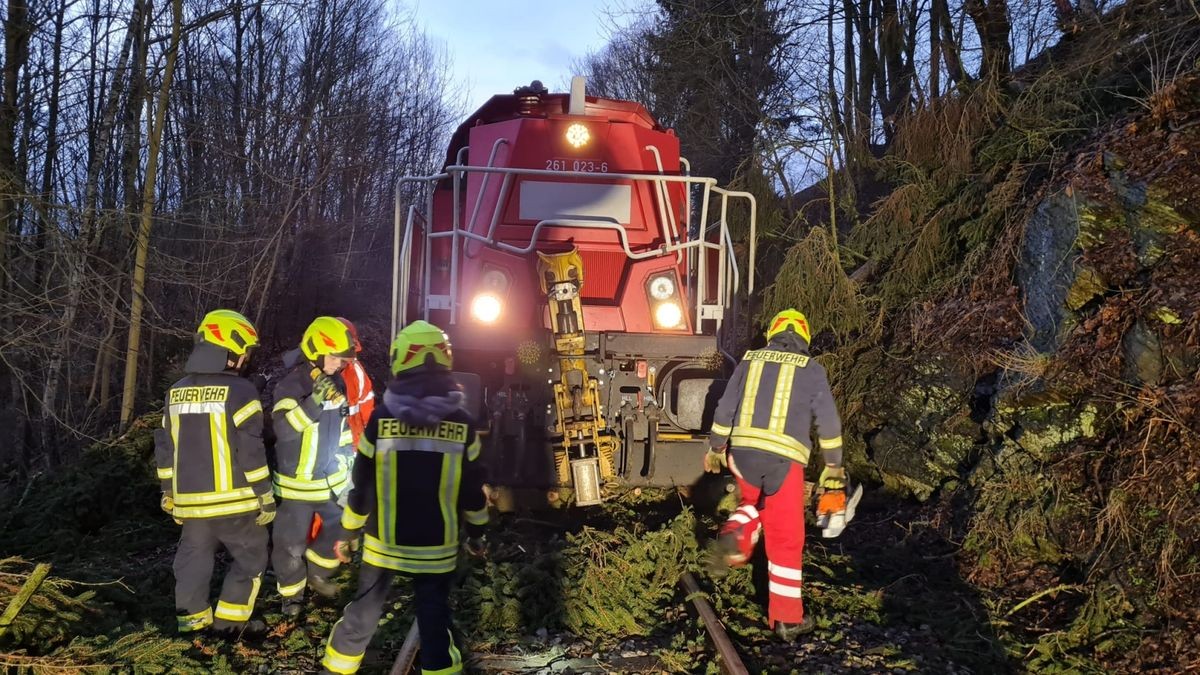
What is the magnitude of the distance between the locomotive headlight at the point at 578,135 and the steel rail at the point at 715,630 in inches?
151

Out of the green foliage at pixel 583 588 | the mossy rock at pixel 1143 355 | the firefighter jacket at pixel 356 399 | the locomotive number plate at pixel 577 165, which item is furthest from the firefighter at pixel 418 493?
the mossy rock at pixel 1143 355

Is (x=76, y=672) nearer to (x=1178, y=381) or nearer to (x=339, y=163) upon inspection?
(x=1178, y=381)

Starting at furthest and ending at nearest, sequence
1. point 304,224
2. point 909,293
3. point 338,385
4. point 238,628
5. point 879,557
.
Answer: point 304,224 → point 909,293 → point 879,557 → point 338,385 → point 238,628

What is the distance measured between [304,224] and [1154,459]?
53.7ft

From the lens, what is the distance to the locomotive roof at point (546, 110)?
7.32m

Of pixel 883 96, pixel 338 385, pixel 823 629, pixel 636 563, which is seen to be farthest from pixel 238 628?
pixel 883 96

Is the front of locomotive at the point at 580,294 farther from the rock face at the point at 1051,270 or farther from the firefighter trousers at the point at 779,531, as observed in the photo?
the rock face at the point at 1051,270

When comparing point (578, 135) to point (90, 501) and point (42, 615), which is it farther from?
point (90, 501)

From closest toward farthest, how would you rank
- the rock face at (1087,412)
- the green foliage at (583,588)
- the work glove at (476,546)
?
the rock face at (1087,412) → the green foliage at (583,588) → the work glove at (476,546)

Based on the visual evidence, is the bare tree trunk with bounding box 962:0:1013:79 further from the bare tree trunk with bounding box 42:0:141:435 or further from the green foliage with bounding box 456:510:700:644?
the bare tree trunk with bounding box 42:0:141:435

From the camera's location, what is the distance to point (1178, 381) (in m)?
4.84

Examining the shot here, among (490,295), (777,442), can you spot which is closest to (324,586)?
(490,295)

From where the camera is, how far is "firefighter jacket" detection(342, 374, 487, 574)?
3.54m

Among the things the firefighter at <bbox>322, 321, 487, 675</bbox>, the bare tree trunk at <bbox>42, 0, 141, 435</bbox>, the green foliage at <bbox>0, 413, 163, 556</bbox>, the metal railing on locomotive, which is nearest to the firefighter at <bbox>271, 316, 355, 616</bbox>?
the firefighter at <bbox>322, 321, 487, 675</bbox>
